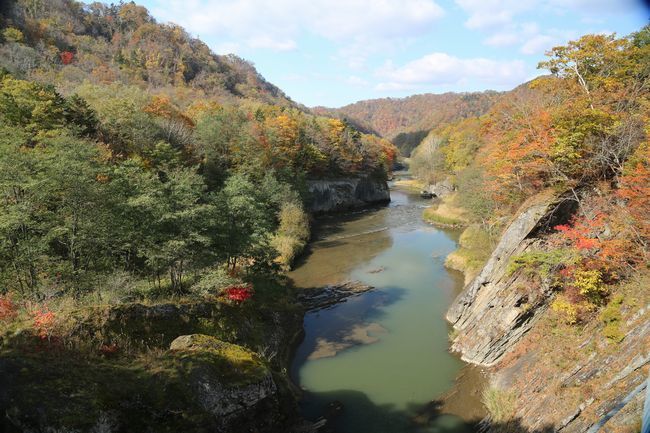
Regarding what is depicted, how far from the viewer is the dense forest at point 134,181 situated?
1609 centimetres

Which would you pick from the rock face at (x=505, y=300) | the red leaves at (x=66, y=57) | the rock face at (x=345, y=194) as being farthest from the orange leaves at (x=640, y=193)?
the red leaves at (x=66, y=57)

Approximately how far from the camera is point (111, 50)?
99.2 meters

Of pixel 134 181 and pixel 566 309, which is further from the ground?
pixel 134 181

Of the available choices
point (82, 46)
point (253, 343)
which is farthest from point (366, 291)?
point (82, 46)

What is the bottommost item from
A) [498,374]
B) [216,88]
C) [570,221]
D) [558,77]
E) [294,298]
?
[498,374]

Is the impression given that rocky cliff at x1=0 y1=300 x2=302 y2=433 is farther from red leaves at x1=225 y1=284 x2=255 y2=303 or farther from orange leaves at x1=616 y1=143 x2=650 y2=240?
orange leaves at x1=616 y1=143 x2=650 y2=240

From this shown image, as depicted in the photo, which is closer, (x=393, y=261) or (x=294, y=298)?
(x=294, y=298)

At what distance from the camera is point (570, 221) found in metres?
18.3

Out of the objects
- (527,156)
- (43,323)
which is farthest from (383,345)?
(43,323)

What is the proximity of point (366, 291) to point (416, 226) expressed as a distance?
76.3ft

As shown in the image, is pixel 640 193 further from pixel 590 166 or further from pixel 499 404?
pixel 499 404

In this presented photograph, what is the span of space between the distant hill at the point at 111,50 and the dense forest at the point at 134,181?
82cm

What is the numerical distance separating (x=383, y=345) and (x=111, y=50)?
109 meters

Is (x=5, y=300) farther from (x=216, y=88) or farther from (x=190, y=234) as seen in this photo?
(x=216, y=88)
